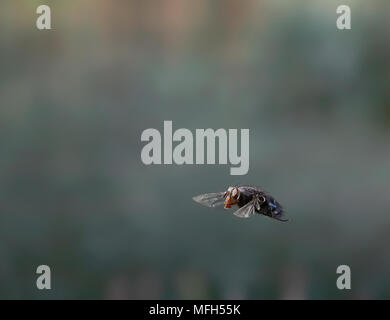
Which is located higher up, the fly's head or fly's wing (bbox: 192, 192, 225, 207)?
the fly's head

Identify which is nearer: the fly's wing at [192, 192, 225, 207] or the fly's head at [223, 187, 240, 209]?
the fly's head at [223, 187, 240, 209]

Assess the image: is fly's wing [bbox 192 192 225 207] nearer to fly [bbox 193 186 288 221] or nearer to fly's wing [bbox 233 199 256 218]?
fly [bbox 193 186 288 221]

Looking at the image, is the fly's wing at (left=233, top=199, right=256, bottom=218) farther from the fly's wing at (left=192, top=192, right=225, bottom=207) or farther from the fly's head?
the fly's wing at (left=192, top=192, right=225, bottom=207)

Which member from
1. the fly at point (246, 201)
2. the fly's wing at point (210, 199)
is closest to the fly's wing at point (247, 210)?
the fly at point (246, 201)

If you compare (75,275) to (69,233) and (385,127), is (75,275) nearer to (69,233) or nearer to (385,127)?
(69,233)

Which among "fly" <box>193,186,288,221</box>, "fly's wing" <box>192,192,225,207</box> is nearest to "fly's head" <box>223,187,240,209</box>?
"fly" <box>193,186,288,221</box>
